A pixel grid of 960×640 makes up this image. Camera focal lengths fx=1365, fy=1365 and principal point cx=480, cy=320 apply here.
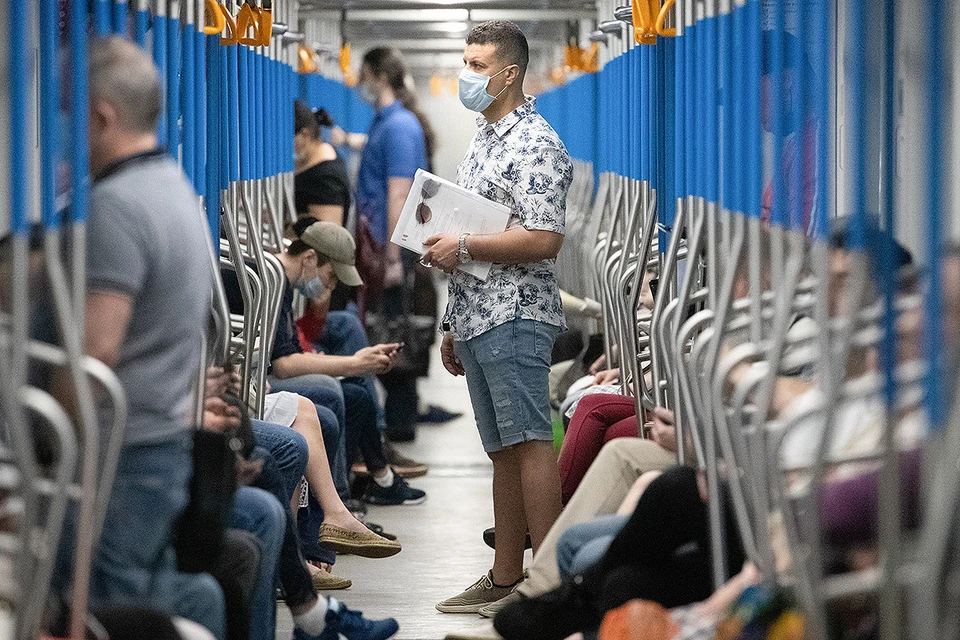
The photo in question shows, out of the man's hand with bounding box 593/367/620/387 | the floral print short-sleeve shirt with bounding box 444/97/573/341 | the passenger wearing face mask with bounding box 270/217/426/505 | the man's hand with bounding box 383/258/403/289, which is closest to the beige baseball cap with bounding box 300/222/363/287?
the passenger wearing face mask with bounding box 270/217/426/505

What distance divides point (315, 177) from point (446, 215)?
2.57 meters

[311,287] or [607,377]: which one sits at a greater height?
[311,287]

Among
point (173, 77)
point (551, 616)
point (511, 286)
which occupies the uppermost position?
point (173, 77)

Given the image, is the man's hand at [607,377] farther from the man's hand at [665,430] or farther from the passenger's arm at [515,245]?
the man's hand at [665,430]

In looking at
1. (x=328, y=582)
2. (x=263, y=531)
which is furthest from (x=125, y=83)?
(x=328, y=582)

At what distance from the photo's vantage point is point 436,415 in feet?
27.4

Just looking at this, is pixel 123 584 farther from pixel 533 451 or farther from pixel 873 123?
pixel 533 451

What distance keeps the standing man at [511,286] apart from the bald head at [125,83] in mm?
1645

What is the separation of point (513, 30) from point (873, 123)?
6.99ft

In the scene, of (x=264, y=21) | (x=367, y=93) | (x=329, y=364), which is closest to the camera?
(x=264, y=21)

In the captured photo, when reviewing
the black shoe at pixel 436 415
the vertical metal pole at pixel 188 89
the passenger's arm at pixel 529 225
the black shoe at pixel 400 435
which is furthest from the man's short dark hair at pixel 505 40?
the black shoe at pixel 436 415

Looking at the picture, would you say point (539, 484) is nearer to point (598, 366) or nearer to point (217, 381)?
point (217, 381)

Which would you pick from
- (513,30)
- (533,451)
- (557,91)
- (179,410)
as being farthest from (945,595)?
(557,91)

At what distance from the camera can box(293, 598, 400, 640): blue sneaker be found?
A: 3689mm
